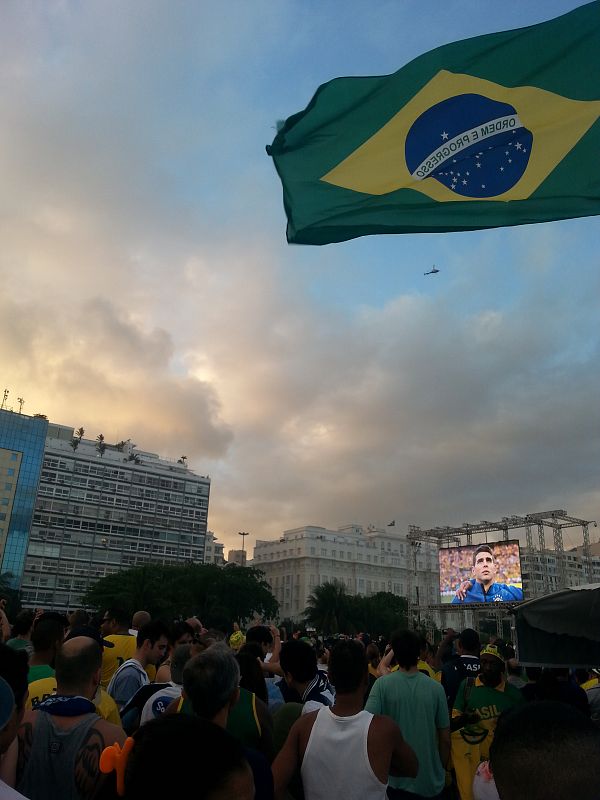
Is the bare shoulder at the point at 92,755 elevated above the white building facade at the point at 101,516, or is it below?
below

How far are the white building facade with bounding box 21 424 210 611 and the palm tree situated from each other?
24.0m

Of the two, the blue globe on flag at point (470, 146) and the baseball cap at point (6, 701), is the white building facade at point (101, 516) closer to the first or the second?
the blue globe on flag at point (470, 146)

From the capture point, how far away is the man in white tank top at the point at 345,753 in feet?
10.2

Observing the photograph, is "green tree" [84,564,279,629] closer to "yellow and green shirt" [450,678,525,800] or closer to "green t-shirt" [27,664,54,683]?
"green t-shirt" [27,664,54,683]

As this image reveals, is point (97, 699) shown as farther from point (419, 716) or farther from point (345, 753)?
point (419, 716)

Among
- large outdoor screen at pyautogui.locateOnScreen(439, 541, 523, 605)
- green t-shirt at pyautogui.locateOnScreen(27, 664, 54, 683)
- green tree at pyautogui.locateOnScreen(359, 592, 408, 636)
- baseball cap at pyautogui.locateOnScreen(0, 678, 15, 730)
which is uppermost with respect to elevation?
large outdoor screen at pyautogui.locateOnScreen(439, 541, 523, 605)

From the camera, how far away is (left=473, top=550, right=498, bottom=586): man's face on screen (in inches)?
1844

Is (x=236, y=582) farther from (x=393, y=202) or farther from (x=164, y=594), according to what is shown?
(x=393, y=202)

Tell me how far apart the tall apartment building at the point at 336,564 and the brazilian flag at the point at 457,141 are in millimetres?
107366

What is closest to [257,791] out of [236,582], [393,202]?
[393,202]

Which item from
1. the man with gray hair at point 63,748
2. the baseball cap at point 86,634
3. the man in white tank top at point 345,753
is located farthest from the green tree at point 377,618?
the man with gray hair at point 63,748

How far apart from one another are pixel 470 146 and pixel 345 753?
561 centimetres

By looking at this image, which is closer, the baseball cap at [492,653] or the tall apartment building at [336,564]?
the baseball cap at [492,653]

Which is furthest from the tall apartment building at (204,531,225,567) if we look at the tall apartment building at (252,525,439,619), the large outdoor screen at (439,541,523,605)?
the large outdoor screen at (439,541,523,605)
